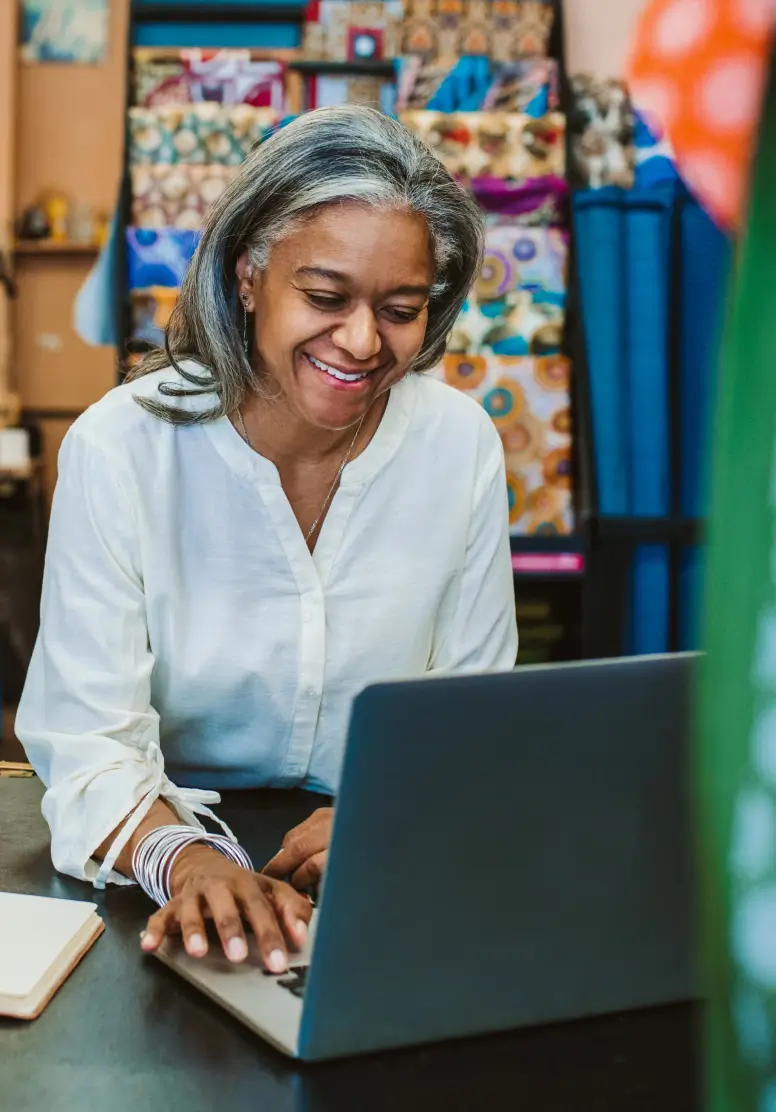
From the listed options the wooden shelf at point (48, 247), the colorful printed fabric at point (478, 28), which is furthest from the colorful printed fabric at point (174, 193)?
the wooden shelf at point (48, 247)

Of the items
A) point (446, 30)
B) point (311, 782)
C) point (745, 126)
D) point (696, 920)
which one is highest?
point (446, 30)

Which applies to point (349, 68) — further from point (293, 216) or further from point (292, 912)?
point (292, 912)

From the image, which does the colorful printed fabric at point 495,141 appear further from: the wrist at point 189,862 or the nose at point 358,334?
the wrist at point 189,862

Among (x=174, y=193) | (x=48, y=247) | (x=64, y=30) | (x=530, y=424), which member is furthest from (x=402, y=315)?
(x=64, y=30)

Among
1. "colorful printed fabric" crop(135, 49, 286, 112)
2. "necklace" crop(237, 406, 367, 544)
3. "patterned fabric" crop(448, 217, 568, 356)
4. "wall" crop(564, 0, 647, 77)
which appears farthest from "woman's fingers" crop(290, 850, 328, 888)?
"wall" crop(564, 0, 647, 77)

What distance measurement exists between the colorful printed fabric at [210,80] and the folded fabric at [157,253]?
0.44m

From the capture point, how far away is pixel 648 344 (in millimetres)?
3029

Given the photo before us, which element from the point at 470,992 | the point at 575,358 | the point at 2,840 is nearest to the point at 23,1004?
the point at 470,992

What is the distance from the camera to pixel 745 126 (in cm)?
18

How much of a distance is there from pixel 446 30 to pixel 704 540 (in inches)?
135

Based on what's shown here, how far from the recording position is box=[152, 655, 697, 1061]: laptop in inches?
23.5

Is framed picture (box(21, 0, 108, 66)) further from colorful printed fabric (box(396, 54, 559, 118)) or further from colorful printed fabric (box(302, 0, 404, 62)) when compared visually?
colorful printed fabric (box(396, 54, 559, 118))

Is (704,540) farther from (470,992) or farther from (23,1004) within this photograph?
(23,1004)

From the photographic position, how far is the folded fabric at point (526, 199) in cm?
309
